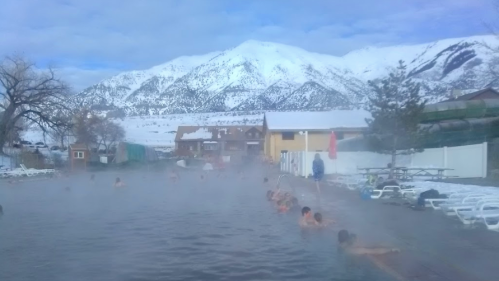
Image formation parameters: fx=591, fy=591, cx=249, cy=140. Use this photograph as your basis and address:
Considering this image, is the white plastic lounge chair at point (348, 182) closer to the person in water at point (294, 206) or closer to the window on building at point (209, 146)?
the person in water at point (294, 206)

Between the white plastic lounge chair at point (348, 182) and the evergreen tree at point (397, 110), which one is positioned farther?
the evergreen tree at point (397, 110)

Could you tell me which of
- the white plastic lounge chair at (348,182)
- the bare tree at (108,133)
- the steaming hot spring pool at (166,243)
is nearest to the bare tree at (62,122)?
the bare tree at (108,133)

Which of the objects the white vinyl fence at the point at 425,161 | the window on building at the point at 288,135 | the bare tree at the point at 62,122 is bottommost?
the white vinyl fence at the point at 425,161

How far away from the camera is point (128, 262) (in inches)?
420

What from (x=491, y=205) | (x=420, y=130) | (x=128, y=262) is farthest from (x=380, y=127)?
(x=128, y=262)

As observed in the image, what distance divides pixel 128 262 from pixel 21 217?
9.48 meters

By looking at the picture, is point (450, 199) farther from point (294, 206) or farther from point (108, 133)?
point (108, 133)

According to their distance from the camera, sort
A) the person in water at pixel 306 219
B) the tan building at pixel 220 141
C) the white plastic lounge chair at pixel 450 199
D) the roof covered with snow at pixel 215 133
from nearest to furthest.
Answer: the person in water at pixel 306 219, the white plastic lounge chair at pixel 450 199, the tan building at pixel 220 141, the roof covered with snow at pixel 215 133

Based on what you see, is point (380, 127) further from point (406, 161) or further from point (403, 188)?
point (403, 188)

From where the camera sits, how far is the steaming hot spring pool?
32.1 feet

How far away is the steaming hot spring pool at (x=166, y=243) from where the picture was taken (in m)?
9.77

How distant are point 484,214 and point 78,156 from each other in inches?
1994

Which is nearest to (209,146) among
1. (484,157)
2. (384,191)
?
(484,157)

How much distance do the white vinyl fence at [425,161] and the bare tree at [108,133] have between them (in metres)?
51.7
